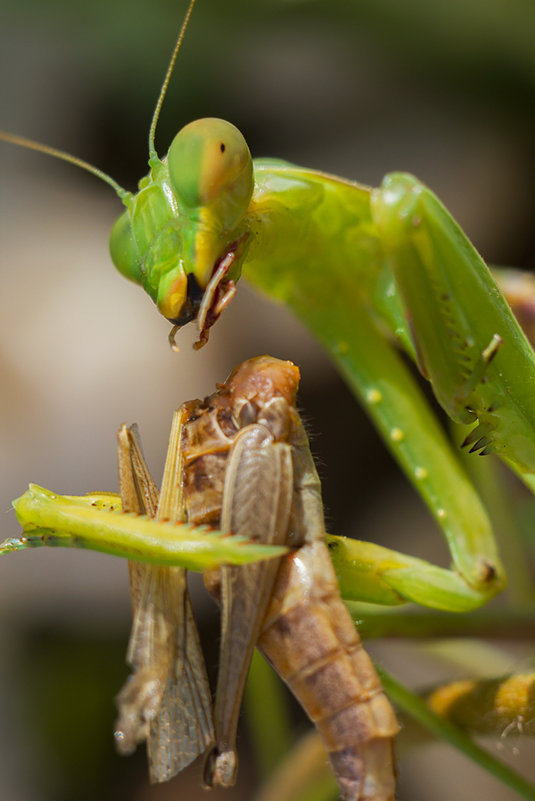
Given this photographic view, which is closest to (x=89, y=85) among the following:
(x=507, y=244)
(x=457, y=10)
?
(x=457, y=10)

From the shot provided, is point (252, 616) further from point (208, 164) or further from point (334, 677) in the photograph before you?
point (208, 164)

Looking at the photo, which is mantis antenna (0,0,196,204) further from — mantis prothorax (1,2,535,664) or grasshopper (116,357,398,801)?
grasshopper (116,357,398,801)

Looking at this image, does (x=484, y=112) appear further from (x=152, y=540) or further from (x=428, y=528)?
(x=152, y=540)

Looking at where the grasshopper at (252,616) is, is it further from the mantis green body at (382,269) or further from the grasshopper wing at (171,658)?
the mantis green body at (382,269)

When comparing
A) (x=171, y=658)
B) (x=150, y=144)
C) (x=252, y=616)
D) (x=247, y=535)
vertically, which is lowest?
Answer: (x=171, y=658)

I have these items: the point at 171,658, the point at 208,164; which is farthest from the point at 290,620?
the point at 208,164

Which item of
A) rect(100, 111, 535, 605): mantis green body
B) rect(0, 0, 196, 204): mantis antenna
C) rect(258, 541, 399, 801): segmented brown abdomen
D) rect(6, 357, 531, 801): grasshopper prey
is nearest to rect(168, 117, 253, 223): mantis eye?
rect(100, 111, 535, 605): mantis green body
